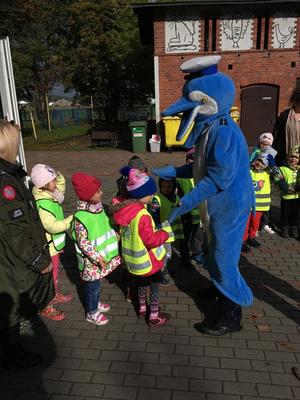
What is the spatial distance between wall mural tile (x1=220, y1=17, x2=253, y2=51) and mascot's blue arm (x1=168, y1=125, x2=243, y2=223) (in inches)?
518

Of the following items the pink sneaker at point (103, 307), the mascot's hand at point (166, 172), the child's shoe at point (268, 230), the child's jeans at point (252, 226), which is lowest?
the child's shoe at point (268, 230)

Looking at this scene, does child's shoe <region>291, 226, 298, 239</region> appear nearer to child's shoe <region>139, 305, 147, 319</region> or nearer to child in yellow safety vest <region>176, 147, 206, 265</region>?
child in yellow safety vest <region>176, 147, 206, 265</region>

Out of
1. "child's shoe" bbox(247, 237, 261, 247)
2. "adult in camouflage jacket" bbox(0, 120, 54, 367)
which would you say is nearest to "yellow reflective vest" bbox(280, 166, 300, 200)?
"child's shoe" bbox(247, 237, 261, 247)

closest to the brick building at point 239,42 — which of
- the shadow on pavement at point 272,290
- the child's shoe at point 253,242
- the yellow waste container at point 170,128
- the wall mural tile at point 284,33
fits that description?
the wall mural tile at point 284,33

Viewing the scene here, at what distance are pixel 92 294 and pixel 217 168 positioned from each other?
1591 millimetres

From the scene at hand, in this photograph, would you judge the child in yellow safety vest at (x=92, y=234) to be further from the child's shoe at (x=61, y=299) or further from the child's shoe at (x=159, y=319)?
the child's shoe at (x=61, y=299)

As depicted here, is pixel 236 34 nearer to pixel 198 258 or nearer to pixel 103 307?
pixel 198 258

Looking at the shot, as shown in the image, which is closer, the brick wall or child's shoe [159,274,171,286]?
child's shoe [159,274,171,286]

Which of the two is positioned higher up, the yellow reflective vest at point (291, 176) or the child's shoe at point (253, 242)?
the yellow reflective vest at point (291, 176)

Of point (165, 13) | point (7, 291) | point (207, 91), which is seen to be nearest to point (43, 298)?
point (7, 291)

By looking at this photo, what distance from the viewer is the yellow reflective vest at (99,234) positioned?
3.17m

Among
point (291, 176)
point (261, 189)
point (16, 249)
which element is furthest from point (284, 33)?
point (16, 249)

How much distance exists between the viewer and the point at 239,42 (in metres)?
14.6

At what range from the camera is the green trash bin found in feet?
47.2
